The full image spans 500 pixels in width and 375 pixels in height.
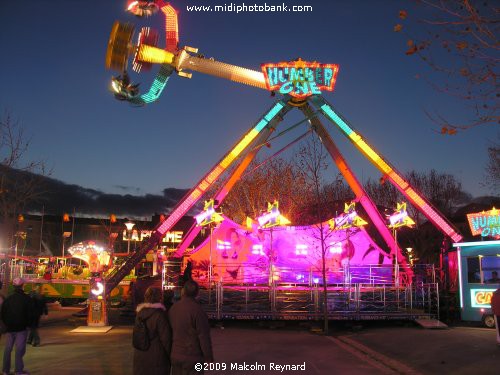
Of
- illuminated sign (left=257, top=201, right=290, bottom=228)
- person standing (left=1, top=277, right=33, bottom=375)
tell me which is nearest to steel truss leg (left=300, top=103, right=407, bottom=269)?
illuminated sign (left=257, top=201, right=290, bottom=228)

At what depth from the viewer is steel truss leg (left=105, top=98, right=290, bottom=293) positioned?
80.7ft

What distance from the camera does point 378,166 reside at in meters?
26.0

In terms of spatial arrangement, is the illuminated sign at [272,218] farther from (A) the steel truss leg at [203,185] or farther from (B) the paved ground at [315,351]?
(B) the paved ground at [315,351]

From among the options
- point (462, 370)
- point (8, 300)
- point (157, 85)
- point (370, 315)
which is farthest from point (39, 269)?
point (462, 370)

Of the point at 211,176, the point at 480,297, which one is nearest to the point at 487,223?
the point at 480,297

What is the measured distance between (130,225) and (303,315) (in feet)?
44.4

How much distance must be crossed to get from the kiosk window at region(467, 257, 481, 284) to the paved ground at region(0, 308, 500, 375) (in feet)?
Result: 7.08

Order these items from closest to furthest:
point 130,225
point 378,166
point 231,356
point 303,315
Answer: point 231,356 → point 303,315 → point 378,166 → point 130,225

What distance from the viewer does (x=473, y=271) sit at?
58.0ft

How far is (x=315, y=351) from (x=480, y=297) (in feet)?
25.2

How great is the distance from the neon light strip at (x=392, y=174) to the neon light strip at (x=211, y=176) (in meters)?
2.69

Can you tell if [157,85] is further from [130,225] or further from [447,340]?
[447,340]

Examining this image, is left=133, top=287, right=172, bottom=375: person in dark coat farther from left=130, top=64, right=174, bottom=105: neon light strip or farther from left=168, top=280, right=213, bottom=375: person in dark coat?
left=130, top=64, right=174, bottom=105: neon light strip

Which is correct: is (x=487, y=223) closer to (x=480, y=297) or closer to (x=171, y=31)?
(x=480, y=297)
